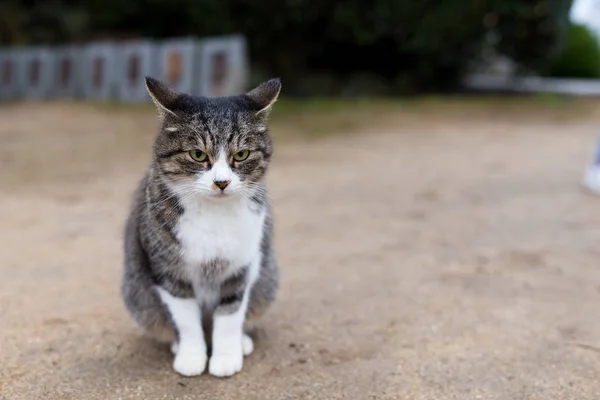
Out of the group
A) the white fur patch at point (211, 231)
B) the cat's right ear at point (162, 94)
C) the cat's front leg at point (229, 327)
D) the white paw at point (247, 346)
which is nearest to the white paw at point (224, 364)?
the cat's front leg at point (229, 327)

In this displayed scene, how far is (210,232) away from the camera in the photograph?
7.27 ft

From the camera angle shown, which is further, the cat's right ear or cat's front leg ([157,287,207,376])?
cat's front leg ([157,287,207,376])

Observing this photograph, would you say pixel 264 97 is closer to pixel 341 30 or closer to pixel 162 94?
pixel 162 94

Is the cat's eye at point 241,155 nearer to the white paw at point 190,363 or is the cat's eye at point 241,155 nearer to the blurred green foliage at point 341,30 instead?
the white paw at point 190,363

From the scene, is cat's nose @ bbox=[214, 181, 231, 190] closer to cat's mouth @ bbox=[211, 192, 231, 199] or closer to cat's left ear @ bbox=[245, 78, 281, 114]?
cat's mouth @ bbox=[211, 192, 231, 199]

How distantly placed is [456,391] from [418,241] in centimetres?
176

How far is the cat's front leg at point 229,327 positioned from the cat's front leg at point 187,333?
5 centimetres

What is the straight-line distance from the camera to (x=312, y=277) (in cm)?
339

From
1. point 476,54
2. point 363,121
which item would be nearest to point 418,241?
point 363,121

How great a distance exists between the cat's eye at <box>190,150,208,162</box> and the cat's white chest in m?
0.16

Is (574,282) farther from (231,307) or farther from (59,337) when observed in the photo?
(59,337)

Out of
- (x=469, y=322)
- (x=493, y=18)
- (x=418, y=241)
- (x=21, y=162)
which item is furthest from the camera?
(x=493, y=18)

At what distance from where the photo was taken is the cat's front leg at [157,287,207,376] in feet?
7.57

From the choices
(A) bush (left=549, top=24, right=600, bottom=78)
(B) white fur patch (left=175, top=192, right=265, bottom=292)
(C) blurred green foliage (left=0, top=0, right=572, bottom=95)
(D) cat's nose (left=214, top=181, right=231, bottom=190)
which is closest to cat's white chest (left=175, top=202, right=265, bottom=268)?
(B) white fur patch (left=175, top=192, right=265, bottom=292)
